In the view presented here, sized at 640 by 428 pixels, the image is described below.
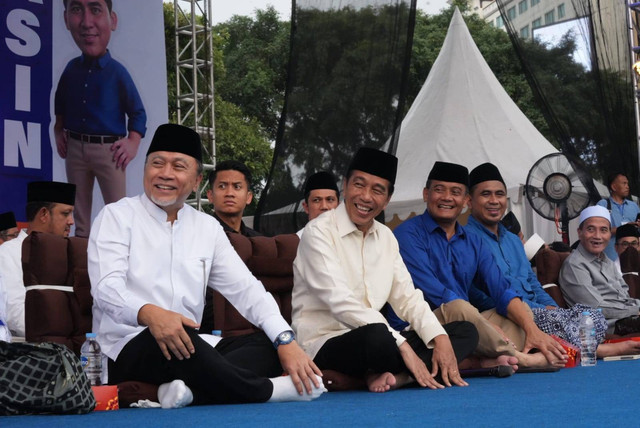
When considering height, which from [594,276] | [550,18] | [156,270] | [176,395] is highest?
[550,18]

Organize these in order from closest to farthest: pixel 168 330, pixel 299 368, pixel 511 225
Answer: pixel 168 330 → pixel 299 368 → pixel 511 225

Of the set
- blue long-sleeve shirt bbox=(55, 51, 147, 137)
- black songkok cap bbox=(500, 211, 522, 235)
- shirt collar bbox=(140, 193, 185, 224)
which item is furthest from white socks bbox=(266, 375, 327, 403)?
blue long-sleeve shirt bbox=(55, 51, 147, 137)

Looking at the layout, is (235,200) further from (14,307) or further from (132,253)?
(132,253)

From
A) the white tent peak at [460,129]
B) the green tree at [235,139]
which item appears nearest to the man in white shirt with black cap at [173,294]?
the white tent peak at [460,129]

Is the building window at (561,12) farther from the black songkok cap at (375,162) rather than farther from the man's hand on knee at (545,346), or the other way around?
the black songkok cap at (375,162)

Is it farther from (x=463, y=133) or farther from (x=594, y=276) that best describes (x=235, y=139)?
(x=594, y=276)

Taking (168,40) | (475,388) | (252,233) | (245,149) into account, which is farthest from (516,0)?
(245,149)

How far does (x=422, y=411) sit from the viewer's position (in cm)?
324

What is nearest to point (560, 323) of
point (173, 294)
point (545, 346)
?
point (545, 346)

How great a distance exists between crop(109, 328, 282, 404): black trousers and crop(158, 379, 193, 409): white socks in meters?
Answer: 0.04

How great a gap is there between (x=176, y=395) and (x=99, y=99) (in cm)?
646

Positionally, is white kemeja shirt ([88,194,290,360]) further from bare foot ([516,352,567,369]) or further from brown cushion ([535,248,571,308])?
brown cushion ([535,248,571,308])

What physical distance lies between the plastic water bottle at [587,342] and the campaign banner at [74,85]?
16.7ft

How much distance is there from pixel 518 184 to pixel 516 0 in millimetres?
4626
